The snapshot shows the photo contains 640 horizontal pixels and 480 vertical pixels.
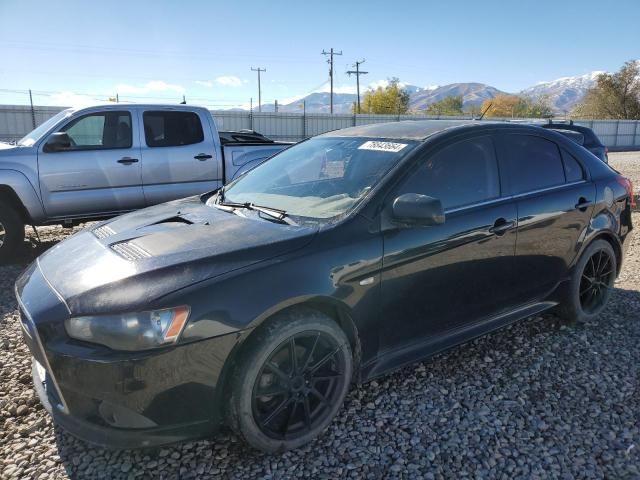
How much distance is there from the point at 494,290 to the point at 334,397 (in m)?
1.37

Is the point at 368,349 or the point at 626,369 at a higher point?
the point at 368,349

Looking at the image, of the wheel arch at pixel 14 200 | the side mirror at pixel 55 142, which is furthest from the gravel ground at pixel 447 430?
the side mirror at pixel 55 142

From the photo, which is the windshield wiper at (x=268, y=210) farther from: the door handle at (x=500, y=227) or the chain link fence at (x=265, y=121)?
the chain link fence at (x=265, y=121)

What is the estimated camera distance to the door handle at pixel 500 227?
3.25m

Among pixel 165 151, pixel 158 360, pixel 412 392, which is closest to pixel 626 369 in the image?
pixel 412 392

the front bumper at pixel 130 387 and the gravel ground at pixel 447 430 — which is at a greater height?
the front bumper at pixel 130 387

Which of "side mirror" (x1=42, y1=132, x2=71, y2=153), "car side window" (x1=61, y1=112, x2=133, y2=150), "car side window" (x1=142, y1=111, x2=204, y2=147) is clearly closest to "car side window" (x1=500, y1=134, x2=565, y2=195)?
"car side window" (x1=142, y1=111, x2=204, y2=147)

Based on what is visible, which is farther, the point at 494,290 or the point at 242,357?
the point at 494,290

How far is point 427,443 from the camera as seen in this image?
8.65ft

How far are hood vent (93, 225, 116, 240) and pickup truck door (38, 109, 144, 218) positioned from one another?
3.45 metres

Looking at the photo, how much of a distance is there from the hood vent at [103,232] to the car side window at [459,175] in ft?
5.83

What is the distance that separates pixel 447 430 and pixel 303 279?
1.20 meters

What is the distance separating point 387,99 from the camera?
3366 inches

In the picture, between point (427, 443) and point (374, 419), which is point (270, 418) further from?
point (427, 443)
